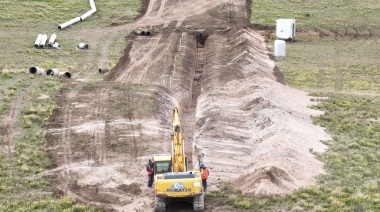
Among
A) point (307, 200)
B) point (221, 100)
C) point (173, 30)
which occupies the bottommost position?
point (307, 200)

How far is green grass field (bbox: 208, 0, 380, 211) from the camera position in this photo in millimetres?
27172

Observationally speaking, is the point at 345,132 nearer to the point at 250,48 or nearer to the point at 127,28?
the point at 250,48

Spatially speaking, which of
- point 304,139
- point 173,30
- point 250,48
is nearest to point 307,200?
point 304,139

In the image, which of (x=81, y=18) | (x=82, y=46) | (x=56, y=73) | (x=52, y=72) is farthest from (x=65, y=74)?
(x=81, y=18)

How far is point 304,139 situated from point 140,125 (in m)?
9.62

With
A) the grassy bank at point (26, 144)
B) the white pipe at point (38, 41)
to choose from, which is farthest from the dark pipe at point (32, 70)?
the white pipe at point (38, 41)

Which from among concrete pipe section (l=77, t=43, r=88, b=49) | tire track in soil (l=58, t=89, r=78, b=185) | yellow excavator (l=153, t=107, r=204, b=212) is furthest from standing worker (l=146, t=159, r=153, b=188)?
concrete pipe section (l=77, t=43, r=88, b=49)

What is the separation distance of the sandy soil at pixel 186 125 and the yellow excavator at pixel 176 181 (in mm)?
1077

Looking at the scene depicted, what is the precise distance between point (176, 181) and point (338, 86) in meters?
29.3

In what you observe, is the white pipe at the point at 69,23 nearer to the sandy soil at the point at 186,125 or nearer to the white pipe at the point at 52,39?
the white pipe at the point at 52,39

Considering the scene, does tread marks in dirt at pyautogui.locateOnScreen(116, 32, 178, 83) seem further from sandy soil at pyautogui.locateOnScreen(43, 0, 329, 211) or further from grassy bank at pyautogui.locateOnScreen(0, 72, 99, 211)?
grassy bank at pyautogui.locateOnScreen(0, 72, 99, 211)

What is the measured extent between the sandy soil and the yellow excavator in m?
1.08

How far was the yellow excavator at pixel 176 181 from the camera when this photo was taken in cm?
2544

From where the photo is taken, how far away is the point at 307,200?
27047 mm
